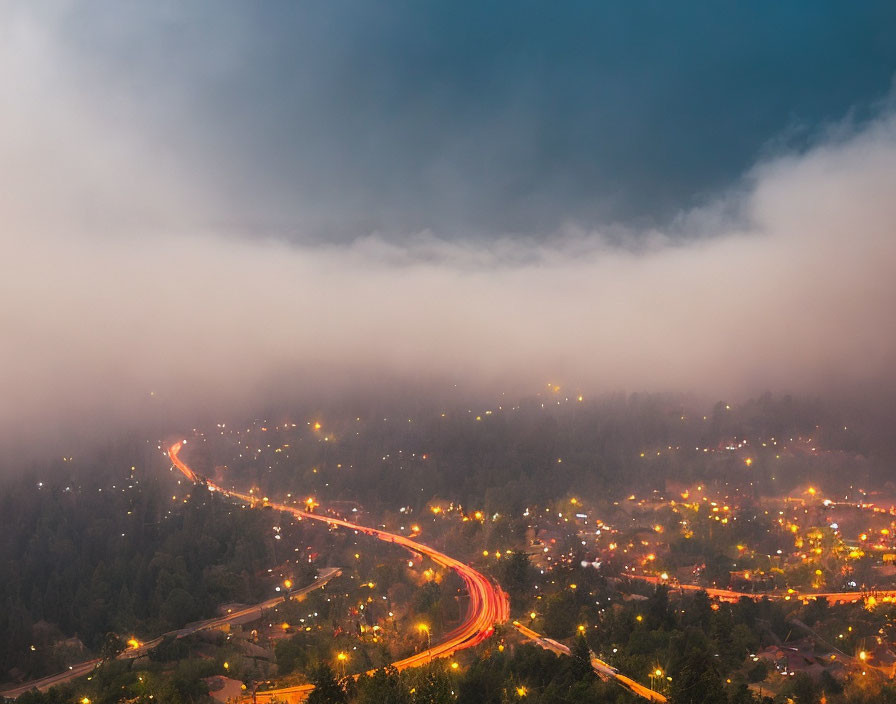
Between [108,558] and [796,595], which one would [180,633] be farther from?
[796,595]

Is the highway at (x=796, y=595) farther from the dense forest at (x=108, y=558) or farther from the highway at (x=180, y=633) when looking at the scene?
the dense forest at (x=108, y=558)

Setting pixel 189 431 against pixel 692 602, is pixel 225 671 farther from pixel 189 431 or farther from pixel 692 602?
pixel 189 431

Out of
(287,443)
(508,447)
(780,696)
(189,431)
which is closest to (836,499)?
(508,447)

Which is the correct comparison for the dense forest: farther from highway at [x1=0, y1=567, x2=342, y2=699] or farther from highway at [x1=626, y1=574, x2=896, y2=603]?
highway at [x1=626, y1=574, x2=896, y2=603]

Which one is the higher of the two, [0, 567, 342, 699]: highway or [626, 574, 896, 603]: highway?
[626, 574, 896, 603]: highway

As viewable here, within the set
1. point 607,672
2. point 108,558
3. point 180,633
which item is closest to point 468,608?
point 607,672

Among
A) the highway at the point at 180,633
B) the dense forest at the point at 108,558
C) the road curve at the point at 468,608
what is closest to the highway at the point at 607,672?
the road curve at the point at 468,608

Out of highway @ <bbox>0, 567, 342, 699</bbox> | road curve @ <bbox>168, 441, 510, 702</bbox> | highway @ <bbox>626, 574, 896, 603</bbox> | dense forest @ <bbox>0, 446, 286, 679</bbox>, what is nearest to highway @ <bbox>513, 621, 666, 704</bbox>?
road curve @ <bbox>168, 441, 510, 702</bbox>
